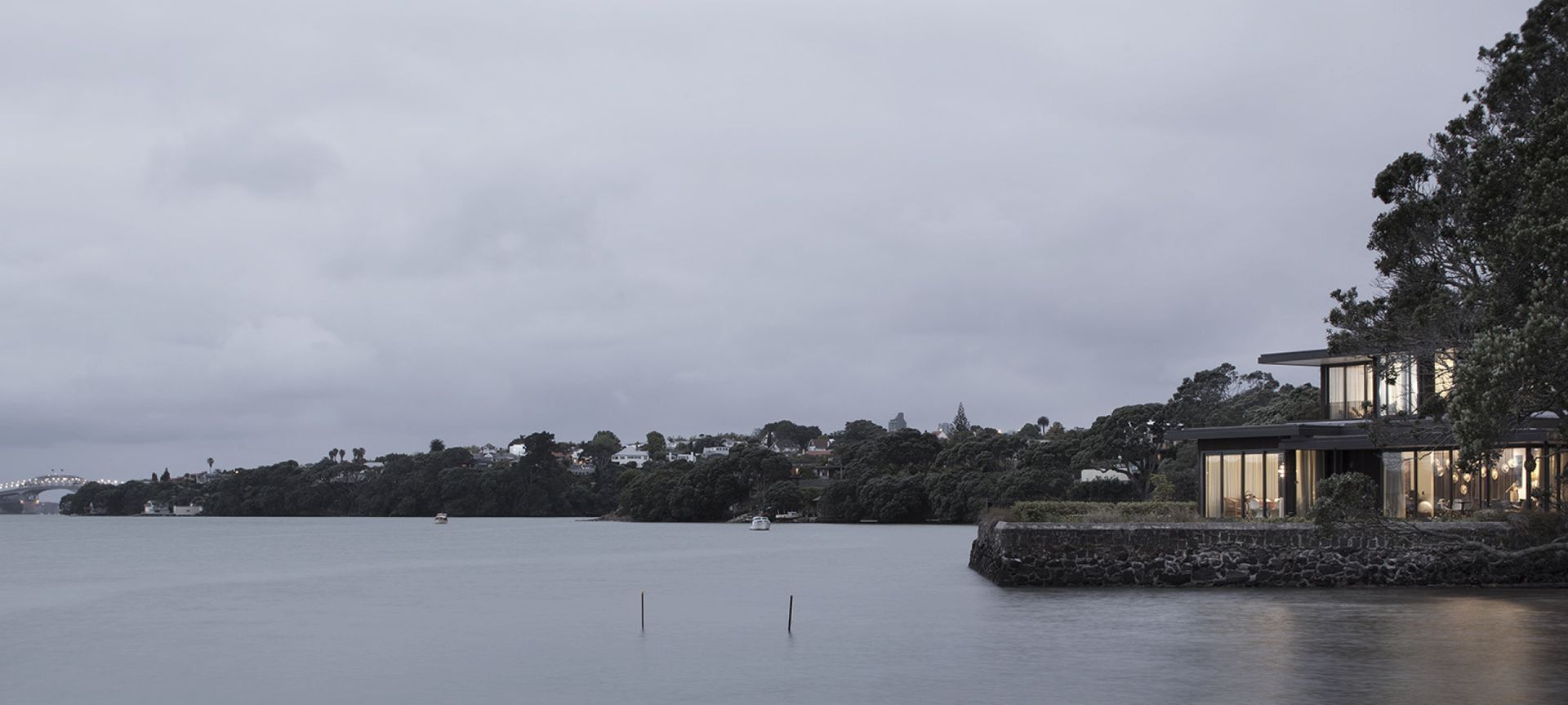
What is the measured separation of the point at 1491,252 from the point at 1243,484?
21.4 m

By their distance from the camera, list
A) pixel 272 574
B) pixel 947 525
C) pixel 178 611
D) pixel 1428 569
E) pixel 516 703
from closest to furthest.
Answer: pixel 516 703 → pixel 1428 569 → pixel 178 611 → pixel 272 574 → pixel 947 525

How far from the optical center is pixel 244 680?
24.1 metres

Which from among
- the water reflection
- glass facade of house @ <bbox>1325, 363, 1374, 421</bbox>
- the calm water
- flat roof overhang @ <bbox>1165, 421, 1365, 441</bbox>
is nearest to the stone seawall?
the calm water

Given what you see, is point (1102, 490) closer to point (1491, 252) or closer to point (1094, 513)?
point (1094, 513)

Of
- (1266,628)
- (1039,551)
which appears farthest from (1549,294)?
(1039,551)

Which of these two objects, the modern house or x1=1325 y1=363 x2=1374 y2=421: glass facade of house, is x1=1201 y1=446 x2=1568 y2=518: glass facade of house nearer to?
the modern house

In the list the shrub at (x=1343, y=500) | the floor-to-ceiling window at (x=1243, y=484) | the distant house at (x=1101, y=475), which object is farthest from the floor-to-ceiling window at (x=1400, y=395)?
the distant house at (x=1101, y=475)

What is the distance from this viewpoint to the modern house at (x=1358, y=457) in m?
40.2

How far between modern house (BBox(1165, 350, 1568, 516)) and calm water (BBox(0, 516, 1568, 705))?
595 cm

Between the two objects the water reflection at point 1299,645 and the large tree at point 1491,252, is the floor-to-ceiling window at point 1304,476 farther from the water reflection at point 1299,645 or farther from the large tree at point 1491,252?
the large tree at point 1491,252

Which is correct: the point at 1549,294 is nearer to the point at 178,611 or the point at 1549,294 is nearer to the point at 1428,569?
the point at 1428,569

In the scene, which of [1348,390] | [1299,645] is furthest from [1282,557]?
[1299,645]

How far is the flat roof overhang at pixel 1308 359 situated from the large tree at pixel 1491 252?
13438 mm

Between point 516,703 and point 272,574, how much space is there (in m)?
44.8
